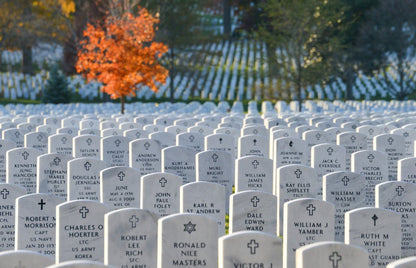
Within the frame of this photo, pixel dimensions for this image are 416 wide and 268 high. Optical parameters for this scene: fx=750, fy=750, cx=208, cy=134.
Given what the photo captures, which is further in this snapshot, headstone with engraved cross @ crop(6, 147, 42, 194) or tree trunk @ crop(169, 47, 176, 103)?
tree trunk @ crop(169, 47, 176, 103)

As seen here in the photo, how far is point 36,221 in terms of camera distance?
7742mm

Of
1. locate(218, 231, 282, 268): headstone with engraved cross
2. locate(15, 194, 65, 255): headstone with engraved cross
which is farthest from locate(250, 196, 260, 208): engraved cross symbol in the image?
locate(15, 194, 65, 255): headstone with engraved cross

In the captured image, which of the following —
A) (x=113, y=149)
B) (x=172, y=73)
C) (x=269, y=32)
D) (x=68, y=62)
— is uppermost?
(x=269, y=32)

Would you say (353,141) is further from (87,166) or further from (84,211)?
(84,211)

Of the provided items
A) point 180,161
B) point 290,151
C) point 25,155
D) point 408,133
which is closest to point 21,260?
point 25,155

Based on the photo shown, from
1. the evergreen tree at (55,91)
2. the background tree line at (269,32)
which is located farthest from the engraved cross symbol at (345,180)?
the evergreen tree at (55,91)

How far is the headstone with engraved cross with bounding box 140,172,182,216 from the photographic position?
8.67 m

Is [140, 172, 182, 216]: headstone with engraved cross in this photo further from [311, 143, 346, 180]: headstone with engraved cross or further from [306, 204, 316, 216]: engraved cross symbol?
[311, 143, 346, 180]: headstone with engraved cross

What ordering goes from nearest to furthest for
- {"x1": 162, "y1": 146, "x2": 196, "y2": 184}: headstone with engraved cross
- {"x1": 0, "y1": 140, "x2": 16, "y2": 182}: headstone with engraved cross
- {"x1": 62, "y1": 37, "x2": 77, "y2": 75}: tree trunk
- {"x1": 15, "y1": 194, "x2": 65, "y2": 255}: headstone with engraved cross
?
{"x1": 15, "y1": 194, "x2": 65, "y2": 255}: headstone with engraved cross, {"x1": 162, "y1": 146, "x2": 196, "y2": 184}: headstone with engraved cross, {"x1": 0, "y1": 140, "x2": 16, "y2": 182}: headstone with engraved cross, {"x1": 62, "y1": 37, "x2": 77, "y2": 75}: tree trunk

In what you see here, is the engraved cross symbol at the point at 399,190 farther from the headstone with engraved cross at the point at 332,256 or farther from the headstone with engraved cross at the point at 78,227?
the headstone with engraved cross at the point at 78,227

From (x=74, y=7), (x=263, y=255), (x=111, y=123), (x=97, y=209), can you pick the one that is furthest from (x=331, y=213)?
(x=74, y=7)

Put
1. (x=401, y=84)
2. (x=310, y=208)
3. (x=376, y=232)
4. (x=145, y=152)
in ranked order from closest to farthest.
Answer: (x=376, y=232)
(x=310, y=208)
(x=145, y=152)
(x=401, y=84)

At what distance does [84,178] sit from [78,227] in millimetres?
2712

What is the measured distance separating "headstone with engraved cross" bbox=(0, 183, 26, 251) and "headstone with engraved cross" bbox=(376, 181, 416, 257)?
3957mm
